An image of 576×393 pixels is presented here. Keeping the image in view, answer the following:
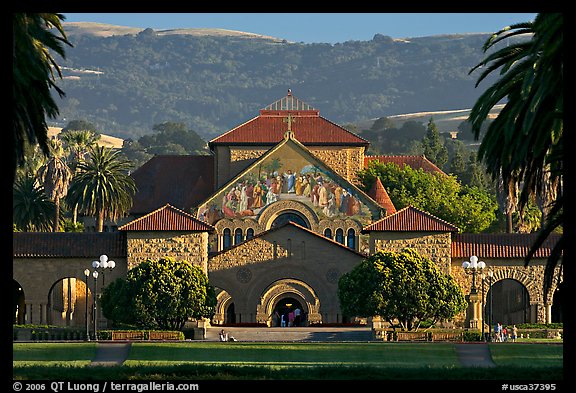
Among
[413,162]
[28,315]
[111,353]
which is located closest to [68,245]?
[28,315]

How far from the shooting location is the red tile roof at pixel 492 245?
326 feet

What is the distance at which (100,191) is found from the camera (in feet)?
385

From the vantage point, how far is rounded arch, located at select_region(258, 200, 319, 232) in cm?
11681

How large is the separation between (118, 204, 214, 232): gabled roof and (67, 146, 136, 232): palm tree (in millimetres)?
18049

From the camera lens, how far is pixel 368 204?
117 m

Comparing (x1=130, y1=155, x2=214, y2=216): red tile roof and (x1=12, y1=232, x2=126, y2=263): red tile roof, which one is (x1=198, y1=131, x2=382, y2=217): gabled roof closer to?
(x1=130, y1=155, x2=214, y2=216): red tile roof

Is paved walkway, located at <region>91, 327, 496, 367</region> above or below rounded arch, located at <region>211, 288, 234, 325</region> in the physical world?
below

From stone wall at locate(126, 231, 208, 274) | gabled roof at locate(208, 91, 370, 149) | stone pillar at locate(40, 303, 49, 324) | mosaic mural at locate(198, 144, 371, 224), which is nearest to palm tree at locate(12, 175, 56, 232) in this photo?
mosaic mural at locate(198, 144, 371, 224)

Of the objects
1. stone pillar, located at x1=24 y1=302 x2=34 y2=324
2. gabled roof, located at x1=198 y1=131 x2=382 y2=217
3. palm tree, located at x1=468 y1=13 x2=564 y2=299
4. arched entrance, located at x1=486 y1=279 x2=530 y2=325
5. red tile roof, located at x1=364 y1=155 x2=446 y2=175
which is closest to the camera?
palm tree, located at x1=468 y1=13 x2=564 y2=299

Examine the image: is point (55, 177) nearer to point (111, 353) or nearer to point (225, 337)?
point (225, 337)

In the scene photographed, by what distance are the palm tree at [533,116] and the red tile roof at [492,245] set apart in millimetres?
51657

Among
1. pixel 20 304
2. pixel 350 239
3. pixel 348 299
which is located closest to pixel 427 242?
pixel 348 299

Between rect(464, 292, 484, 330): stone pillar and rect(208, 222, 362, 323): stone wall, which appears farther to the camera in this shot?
rect(208, 222, 362, 323): stone wall

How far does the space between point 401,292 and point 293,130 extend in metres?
41.6
